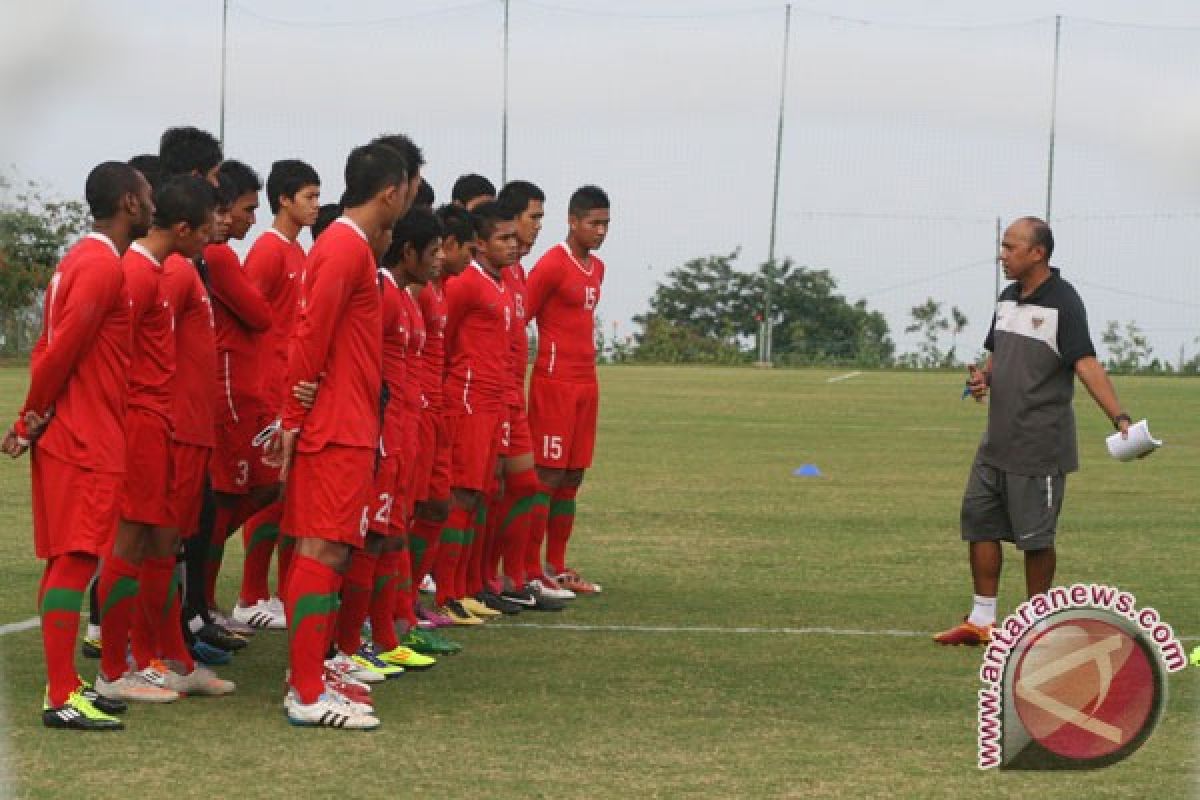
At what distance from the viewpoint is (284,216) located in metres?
9.49

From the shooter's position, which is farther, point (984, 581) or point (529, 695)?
point (984, 581)

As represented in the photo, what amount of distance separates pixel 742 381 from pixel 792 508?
22989 mm

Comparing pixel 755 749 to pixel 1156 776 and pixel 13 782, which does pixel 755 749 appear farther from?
pixel 13 782

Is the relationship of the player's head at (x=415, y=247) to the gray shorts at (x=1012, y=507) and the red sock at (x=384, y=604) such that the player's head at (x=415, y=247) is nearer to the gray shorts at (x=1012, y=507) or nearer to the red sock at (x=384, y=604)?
the red sock at (x=384, y=604)

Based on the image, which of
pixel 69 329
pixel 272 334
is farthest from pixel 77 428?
pixel 272 334

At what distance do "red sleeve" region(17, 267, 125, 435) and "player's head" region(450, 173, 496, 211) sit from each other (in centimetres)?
396

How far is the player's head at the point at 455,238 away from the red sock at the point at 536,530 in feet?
5.89

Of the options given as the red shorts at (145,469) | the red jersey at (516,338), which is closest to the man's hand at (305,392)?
the red shorts at (145,469)

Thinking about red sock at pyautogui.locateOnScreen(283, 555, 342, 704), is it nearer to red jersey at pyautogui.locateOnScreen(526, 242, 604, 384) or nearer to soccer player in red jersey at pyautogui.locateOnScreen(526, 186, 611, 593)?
soccer player in red jersey at pyautogui.locateOnScreen(526, 186, 611, 593)

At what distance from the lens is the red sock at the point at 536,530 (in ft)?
35.4

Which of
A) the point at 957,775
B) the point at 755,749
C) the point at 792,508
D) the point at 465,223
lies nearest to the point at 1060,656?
the point at 957,775

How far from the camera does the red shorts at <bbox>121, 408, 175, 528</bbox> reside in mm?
7590

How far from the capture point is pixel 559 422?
431 inches

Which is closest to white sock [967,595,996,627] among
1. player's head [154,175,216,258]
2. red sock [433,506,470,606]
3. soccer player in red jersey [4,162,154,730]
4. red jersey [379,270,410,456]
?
red sock [433,506,470,606]
